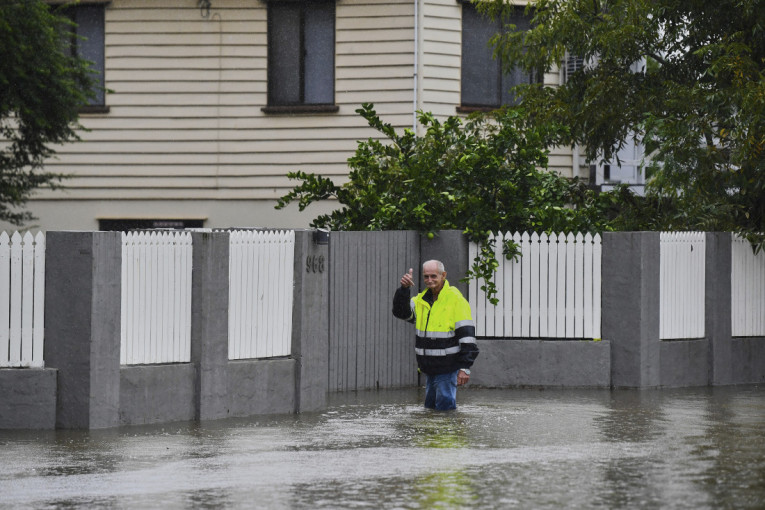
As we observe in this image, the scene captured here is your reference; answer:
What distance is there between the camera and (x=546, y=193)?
58.8 ft

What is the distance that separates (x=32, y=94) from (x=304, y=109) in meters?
4.44

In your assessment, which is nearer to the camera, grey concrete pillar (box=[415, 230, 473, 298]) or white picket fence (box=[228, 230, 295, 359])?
white picket fence (box=[228, 230, 295, 359])

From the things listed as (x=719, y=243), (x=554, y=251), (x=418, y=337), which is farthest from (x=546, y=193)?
(x=418, y=337)

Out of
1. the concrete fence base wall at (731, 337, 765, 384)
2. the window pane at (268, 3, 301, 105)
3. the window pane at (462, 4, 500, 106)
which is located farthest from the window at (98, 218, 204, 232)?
the concrete fence base wall at (731, 337, 765, 384)

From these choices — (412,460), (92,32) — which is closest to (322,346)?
(412,460)

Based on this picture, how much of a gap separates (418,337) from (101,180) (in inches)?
463

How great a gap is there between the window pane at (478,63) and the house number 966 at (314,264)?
9.28 metres

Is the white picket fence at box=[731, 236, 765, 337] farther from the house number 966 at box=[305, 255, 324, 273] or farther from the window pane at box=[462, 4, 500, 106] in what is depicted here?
the window pane at box=[462, 4, 500, 106]

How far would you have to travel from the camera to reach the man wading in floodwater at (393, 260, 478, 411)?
1349 centimetres

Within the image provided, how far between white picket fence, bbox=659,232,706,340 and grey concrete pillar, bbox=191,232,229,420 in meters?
6.18

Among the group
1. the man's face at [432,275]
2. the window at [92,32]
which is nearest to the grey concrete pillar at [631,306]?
the man's face at [432,275]

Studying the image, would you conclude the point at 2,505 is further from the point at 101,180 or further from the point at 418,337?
the point at 101,180

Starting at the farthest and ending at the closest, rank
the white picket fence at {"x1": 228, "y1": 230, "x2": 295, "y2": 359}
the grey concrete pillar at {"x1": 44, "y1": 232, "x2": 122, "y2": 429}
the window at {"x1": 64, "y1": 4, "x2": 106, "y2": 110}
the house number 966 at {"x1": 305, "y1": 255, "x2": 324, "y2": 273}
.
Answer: the window at {"x1": 64, "y1": 4, "x2": 106, "y2": 110}
the house number 966 at {"x1": 305, "y1": 255, "x2": 324, "y2": 273}
the white picket fence at {"x1": 228, "y1": 230, "x2": 295, "y2": 359}
the grey concrete pillar at {"x1": 44, "y1": 232, "x2": 122, "y2": 429}

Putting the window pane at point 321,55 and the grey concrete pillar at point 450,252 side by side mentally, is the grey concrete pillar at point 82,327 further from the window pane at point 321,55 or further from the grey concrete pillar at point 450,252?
the window pane at point 321,55
